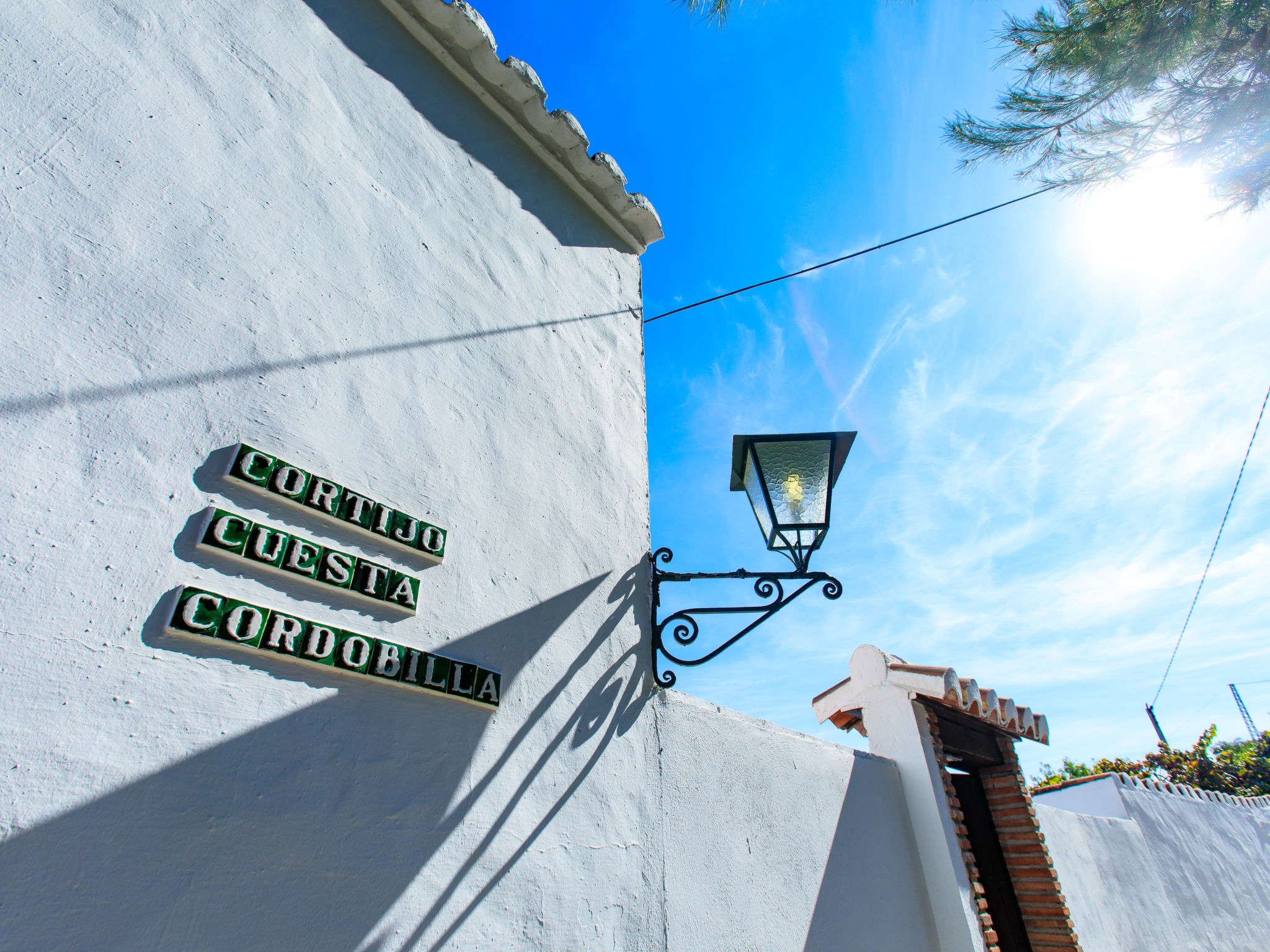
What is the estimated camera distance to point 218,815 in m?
1.47

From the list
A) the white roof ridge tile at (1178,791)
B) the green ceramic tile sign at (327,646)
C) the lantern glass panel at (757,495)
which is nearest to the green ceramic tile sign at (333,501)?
the green ceramic tile sign at (327,646)

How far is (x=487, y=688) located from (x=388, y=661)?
1.24 ft

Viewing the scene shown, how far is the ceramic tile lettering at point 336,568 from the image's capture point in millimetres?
1810

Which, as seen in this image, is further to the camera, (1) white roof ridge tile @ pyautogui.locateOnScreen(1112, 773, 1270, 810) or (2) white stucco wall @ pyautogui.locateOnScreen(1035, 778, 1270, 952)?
(1) white roof ridge tile @ pyautogui.locateOnScreen(1112, 773, 1270, 810)

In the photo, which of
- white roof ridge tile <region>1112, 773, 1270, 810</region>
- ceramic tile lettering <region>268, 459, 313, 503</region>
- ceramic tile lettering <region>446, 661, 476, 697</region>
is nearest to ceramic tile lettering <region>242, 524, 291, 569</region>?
ceramic tile lettering <region>268, 459, 313, 503</region>

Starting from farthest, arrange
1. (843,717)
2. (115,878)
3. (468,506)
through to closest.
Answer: (843,717)
(468,506)
(115,878)

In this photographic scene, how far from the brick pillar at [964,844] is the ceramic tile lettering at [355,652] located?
420 cm

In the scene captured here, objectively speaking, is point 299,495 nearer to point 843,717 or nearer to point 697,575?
point 697,575

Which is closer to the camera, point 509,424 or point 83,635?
point 83,635

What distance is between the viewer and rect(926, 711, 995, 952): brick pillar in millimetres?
4215

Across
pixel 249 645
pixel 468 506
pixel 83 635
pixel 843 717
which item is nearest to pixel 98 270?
pixel 83 635

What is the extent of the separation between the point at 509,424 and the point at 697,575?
1147 mm

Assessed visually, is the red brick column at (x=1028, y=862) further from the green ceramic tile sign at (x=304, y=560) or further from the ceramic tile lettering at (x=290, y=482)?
the ceramic tile lettering at (x=290, y=482)

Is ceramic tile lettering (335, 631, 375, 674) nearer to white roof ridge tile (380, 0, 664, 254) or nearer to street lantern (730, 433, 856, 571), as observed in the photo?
street lantern (730, 433, 856, 571)
